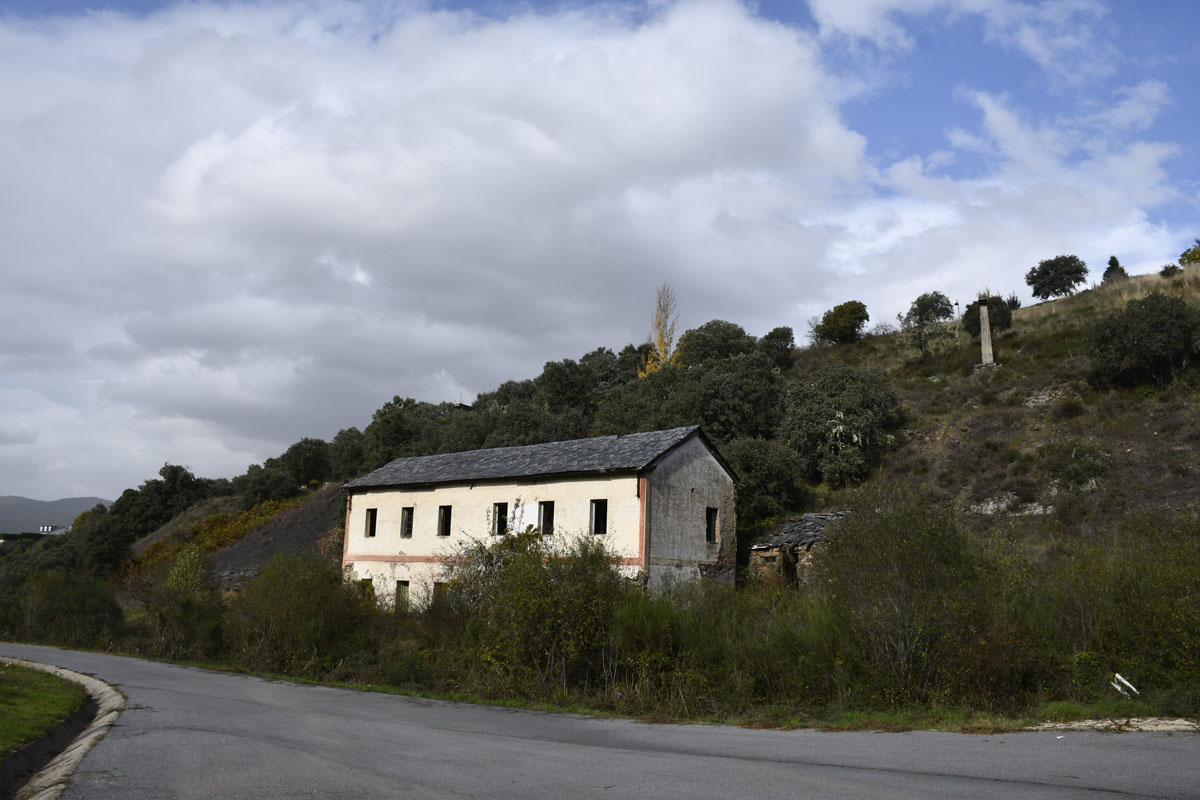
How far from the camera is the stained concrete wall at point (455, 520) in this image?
2611 cm

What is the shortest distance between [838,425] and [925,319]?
2109 cm

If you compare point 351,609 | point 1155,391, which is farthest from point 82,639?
point 1155,391

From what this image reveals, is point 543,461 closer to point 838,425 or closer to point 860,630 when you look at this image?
point 860,630

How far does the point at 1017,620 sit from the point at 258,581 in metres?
20.2

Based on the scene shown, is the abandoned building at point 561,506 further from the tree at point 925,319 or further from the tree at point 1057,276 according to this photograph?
the tree at point 1057,276

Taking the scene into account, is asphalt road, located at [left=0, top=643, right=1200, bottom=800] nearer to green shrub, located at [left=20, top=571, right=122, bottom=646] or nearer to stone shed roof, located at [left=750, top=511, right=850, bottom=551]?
stone shed roof, located at [left=750, top=511, right=850, bottom=551]

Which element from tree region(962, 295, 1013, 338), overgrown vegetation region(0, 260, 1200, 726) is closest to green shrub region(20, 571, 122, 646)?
overgrown vegetation region(0, 260, 1200, 726)

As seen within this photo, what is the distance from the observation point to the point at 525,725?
14.3m

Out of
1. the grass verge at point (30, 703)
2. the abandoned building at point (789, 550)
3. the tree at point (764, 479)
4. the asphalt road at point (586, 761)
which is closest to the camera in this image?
the asphalt road at point (586, 761)

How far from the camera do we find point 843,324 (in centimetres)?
6606

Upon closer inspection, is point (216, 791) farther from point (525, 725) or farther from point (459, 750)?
point (525, 725)

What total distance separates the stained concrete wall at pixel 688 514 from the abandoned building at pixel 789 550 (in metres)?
1.07

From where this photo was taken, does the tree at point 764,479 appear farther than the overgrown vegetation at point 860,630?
Yes

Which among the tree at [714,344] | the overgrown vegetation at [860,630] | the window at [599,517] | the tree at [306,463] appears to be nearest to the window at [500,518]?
the window at [599,517]
